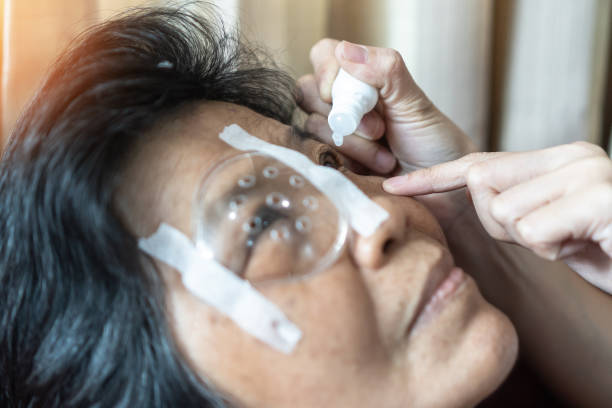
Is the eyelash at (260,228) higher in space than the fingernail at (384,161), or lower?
higher

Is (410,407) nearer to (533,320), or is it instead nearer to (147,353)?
(147,353)

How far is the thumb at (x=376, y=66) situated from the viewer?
965 millimetres

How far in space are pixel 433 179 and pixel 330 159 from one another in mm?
177

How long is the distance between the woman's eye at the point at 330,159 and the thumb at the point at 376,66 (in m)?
0.14

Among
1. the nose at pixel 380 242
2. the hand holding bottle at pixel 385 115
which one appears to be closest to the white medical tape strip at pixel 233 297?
the nose at pixel 380 242

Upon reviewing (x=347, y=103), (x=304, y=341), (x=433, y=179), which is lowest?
(x=304, y=341)

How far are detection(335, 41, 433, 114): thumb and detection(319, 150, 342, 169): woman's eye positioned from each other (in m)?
0.14

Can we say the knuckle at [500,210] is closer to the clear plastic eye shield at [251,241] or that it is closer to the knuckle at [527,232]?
the knuckle at [527,232]

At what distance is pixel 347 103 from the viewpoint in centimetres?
95

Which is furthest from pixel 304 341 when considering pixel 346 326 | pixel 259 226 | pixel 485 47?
pixel 485 47

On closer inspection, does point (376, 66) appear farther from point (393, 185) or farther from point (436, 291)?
point (436, 291)

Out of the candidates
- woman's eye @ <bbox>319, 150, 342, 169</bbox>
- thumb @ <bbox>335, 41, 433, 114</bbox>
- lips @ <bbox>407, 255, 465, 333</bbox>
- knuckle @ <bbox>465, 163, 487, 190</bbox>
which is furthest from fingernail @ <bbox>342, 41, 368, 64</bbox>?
lips @ <bbox>407, 255, 465, 333</bbox>

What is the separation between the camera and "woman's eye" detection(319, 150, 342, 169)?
36.7 inches

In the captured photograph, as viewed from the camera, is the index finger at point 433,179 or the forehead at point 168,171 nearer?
the forehead at point 168,171
